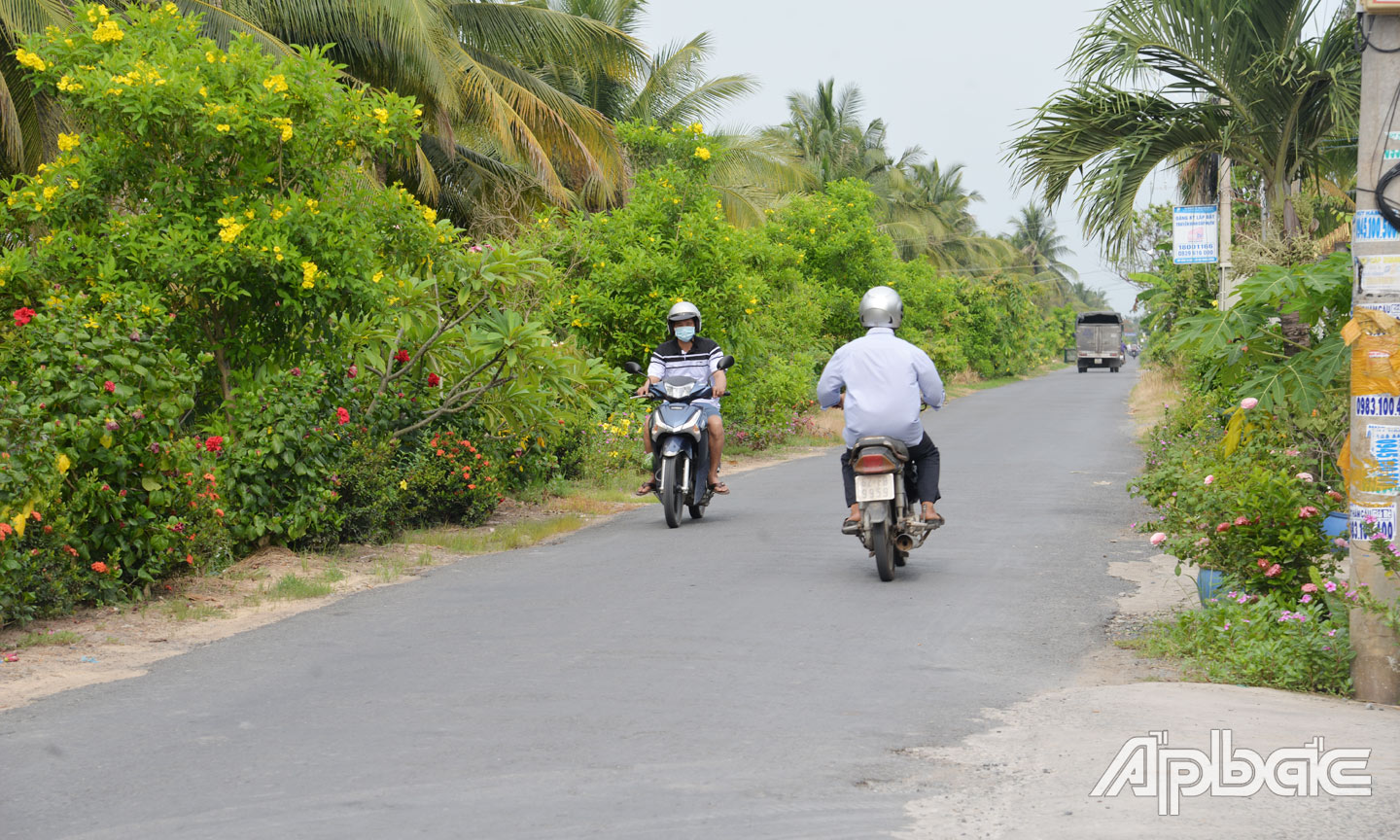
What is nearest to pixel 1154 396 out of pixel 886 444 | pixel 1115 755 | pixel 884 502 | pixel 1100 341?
pixel 886 444

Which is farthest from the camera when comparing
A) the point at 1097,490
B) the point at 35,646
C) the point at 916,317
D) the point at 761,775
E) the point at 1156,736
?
the point at 916,317

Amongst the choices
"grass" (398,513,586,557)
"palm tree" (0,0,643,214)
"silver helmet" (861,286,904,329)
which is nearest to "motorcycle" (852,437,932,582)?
"silver helmet" (861,286,904,329)

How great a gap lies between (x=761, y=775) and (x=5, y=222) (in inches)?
296

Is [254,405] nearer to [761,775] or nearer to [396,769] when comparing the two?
[396,769]

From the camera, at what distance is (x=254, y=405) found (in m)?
9.43

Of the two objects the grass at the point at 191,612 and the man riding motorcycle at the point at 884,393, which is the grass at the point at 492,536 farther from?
the man riding motorcycle at the point at 884,393

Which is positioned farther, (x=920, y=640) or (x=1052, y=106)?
(x=1052, y=106)

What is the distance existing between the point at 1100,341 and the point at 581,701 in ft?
239

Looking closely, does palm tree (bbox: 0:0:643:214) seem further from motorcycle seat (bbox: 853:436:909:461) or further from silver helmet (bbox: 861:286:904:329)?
motorcycle seat (bbox: 853:436:909:461)

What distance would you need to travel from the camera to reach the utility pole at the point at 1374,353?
5773 millimetres

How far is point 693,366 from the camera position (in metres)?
12.1

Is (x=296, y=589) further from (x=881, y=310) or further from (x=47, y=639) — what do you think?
(x=881, y=310)

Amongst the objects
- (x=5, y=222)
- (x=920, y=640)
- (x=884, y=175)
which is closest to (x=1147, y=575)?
(x=920, y=640)

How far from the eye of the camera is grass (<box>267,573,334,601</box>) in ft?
28.1
